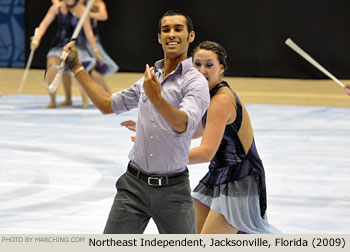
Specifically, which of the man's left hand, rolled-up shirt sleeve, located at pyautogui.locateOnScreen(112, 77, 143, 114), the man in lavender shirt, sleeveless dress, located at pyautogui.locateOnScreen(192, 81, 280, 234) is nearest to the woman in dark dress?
sleeveless dress, located at pyautogui.locateOnScreen(192, 81, 280, 234)

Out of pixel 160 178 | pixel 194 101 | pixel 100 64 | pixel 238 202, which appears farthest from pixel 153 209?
pixel 100 64

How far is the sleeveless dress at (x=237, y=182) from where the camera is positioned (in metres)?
4.11

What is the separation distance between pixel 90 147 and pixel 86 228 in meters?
2.93

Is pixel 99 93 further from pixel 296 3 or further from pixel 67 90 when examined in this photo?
pixel 296 3

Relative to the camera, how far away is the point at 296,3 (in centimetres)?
1444

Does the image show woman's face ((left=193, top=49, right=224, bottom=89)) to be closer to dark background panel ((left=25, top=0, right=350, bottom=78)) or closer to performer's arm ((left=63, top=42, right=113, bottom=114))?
performer's arm ((left=63, top=42, right=113, bottom=114))

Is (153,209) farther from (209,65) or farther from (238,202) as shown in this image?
(209,65)

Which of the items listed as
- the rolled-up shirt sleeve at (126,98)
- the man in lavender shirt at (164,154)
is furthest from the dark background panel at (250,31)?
the man in lavender shirt at (164,154)

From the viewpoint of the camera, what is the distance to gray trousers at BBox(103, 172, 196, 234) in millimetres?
3332

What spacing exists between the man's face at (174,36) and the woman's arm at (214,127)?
55 cm

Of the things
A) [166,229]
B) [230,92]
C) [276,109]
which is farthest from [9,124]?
[166,229]

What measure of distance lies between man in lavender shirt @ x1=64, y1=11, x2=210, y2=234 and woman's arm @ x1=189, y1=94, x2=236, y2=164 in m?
0.30

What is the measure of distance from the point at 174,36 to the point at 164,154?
Result: 0.51 m

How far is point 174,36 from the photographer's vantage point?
10.9ft
